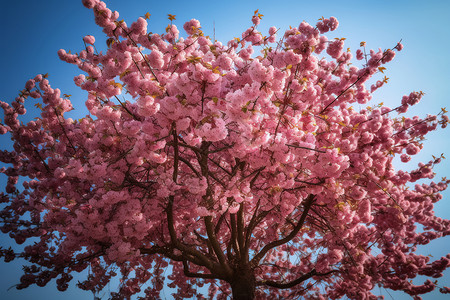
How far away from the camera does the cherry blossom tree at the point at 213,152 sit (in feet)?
12.3

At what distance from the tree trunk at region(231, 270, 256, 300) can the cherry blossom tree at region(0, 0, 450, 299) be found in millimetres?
26

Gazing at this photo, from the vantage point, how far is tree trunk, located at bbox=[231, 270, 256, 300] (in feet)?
17.8

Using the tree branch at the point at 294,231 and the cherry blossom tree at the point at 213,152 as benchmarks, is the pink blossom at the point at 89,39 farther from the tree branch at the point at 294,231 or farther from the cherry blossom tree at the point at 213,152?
the tree branch at the point at 294,231

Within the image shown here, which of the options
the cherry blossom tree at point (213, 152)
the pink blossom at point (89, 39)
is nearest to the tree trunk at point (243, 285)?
the cherry blossom tree at point (213, 152)

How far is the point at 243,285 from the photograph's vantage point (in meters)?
5.54

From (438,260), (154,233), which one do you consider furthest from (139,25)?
(438,260)

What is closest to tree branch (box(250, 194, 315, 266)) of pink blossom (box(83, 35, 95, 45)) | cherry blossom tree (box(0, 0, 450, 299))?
cherry blossom tree (box(0, 0, 450, 299))

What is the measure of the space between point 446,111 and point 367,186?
3.62 m

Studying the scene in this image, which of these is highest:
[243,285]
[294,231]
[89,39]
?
[89,39]

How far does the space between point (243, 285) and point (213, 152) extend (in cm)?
328

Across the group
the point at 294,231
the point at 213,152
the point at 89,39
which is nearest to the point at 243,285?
the point at 294,231

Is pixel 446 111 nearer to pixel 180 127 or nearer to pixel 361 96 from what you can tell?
pixel 361 96

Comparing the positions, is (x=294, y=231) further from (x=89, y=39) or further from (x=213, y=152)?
(x=89, y=39)

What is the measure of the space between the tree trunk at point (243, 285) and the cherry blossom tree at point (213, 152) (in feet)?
0.09
